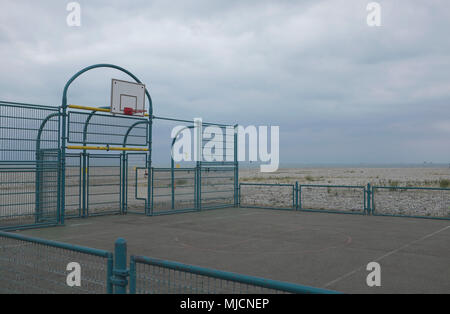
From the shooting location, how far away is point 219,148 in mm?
21156

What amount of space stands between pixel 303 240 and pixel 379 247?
2.03 m

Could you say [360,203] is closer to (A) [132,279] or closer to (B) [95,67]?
(B) [95,67]

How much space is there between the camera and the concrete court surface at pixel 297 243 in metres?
8.07

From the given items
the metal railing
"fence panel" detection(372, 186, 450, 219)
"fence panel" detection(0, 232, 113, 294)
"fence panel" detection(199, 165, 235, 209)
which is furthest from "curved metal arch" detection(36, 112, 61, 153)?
"fence panel" detection(372, 186, 450, 219)

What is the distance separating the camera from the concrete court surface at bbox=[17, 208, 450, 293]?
8.07 m

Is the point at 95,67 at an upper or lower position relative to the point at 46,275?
upper

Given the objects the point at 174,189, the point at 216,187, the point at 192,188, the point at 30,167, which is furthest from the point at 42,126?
the point at 216,187

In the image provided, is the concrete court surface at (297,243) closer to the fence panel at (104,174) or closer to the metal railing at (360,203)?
the fence panel at (104,174)

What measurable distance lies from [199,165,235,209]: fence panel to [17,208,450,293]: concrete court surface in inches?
101

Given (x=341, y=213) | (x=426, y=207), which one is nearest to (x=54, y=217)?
(x=341, y=213)

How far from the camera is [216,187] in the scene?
21453 millimetres

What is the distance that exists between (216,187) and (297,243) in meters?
10.3

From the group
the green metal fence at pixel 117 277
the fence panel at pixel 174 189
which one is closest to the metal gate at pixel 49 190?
the fence panel at pixel 174 189

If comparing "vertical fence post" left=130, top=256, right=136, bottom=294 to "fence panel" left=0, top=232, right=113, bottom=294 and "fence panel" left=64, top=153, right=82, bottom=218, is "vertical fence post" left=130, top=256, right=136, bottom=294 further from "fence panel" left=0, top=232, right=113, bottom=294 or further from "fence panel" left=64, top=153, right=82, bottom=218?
"fence panel" left=64, top=153, right=82, bottom=218
